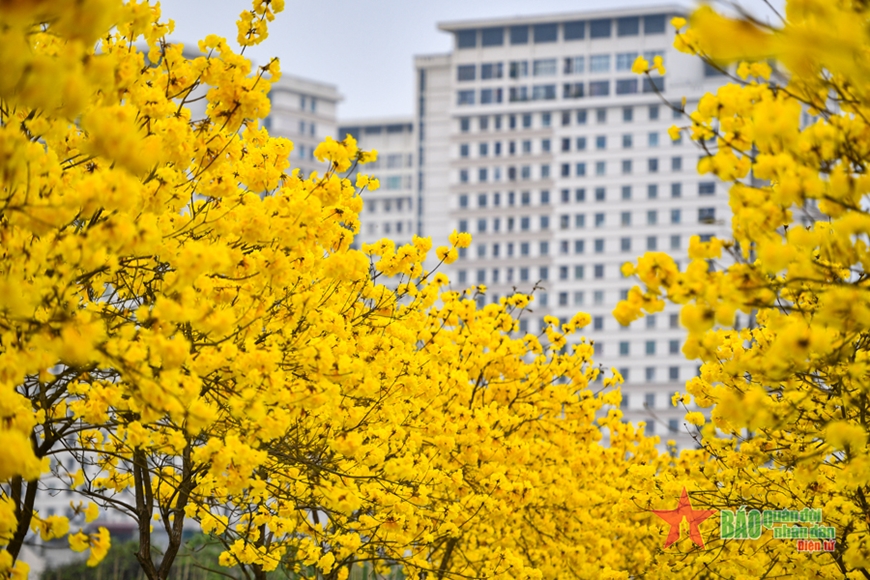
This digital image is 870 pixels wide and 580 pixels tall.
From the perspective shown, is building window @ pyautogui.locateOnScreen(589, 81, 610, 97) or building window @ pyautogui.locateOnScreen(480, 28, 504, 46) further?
building window @ pyautogui.locateOnScreen(480, 28, 504, 46)

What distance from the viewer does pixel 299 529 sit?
902 cm

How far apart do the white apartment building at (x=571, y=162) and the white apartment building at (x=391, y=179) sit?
46.2ft

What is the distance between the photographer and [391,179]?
93500mm

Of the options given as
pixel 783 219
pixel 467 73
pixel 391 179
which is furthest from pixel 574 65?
pixel 783 219

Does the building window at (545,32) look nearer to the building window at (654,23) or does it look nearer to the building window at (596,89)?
the building window at (596,89)

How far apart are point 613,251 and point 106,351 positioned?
228ft

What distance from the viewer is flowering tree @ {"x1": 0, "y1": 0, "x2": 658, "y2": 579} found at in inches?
167

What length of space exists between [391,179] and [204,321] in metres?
89.3

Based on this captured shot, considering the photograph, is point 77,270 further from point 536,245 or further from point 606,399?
point 536,245

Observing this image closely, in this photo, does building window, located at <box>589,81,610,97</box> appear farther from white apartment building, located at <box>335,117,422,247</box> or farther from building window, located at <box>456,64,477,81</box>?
white apartment building, located at <box>335,117,422,247</box>

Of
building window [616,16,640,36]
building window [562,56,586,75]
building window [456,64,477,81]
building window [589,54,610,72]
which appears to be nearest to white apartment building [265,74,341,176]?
building window [456,64,477,81]

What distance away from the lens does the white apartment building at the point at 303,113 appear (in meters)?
86.9

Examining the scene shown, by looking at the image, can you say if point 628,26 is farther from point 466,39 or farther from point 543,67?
point 466,39

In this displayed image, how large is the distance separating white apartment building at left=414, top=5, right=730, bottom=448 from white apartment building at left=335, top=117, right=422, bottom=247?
46.2 feet
